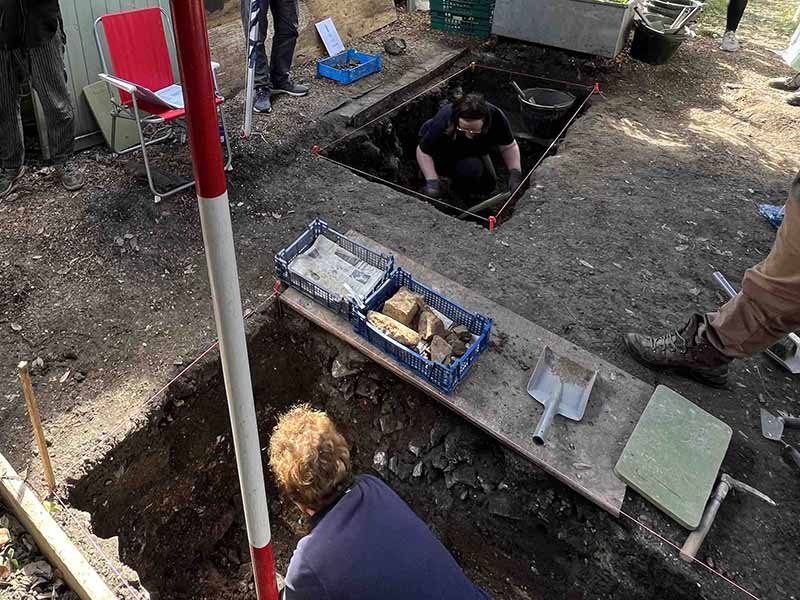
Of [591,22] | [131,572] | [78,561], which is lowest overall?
[131,572]

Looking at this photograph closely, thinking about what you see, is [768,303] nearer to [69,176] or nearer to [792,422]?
[792,422]

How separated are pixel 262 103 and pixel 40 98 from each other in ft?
6.35

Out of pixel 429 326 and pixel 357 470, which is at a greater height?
pixel 429 326

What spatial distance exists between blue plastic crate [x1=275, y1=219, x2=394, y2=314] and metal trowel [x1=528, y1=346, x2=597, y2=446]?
1062 mm

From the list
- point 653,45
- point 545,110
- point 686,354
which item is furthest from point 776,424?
point 653,45

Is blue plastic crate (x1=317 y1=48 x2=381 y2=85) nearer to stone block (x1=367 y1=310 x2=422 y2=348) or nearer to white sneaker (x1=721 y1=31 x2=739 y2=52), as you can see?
stone block (x1=367 y1=310 x2=422 y2=348)

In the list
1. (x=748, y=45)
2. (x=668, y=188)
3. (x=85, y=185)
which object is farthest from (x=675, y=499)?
(x=748, y=45)

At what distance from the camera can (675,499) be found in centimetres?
269

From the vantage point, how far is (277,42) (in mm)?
5691

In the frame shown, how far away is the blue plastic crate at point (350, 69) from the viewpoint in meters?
6.28

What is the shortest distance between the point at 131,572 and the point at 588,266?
3304mm

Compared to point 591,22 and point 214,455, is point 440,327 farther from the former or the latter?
point 591,22

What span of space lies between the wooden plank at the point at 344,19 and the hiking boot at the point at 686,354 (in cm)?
499

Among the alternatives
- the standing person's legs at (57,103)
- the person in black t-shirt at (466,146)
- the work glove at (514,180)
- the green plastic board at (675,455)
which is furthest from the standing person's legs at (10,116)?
the green plastic board at (675,455)
